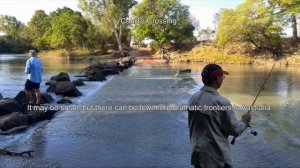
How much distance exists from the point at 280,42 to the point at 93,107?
43.0 meters

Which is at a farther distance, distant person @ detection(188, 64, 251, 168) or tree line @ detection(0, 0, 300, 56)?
tree line @ detection(0, 0, 300, 56)

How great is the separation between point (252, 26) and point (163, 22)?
1689cm

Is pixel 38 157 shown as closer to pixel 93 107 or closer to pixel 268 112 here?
pixel 93 107

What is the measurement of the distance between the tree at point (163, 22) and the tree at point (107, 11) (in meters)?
3.71

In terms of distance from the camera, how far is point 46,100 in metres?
15.9

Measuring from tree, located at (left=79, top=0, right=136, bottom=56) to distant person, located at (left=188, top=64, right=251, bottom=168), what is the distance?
61.7 m

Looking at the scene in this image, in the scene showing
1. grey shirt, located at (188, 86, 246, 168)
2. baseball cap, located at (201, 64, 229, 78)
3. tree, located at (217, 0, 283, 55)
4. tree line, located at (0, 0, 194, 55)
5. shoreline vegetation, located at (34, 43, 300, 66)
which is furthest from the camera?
tree line, located at (0, 0, 194, 55)

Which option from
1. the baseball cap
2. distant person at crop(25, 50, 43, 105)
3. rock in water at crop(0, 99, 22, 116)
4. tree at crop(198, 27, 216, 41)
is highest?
tree at crop(198, 27, 216, 41)

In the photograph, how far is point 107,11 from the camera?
67625mm

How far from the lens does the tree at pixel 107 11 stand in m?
67.4

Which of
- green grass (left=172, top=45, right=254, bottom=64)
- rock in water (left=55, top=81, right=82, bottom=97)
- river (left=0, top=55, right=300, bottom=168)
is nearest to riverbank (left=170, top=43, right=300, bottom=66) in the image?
green grass (left=172, top=45, right=254, bottom=64)

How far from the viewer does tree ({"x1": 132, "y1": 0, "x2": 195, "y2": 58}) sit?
64.0m

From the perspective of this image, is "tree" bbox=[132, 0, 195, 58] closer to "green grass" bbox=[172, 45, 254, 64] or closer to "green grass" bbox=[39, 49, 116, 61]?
"green grass" bbox=[172, 45, 254, 64]

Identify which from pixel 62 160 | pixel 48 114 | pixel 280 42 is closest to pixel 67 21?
pixel 280 42
